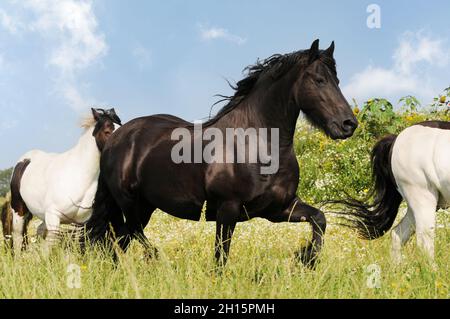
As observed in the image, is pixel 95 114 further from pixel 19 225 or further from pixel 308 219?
pixel 308 219

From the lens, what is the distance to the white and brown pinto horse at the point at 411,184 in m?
5.52

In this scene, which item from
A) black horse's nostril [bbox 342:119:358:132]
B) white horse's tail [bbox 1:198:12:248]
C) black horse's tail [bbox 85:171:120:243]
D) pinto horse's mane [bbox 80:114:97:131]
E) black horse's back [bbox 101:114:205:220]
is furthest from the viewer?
white horse's tail [bbox 1:198:12:248]

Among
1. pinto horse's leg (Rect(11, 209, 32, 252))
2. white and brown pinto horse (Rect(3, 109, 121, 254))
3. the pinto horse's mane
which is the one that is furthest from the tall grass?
pinto horse's leg (Rect(11, 209, 32, 252))

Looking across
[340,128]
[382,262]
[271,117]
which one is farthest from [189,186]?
[382,262]

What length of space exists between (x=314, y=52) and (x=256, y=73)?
0.63 m

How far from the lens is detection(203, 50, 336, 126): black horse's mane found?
4.71 metres

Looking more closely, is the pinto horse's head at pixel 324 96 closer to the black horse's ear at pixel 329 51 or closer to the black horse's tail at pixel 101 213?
the black horse's ear at pixel 329 51

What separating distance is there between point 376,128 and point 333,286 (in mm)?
9309

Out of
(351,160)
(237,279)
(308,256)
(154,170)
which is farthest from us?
(351,160)

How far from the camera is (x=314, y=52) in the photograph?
459cm

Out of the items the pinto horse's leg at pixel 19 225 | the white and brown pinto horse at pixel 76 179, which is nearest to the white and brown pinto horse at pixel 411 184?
the white and brown pinto horse at pixel 76 179

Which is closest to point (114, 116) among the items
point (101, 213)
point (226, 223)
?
point (101, 213)

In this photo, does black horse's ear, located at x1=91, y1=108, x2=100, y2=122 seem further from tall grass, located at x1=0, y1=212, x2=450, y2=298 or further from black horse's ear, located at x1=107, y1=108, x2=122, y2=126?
tall grass, located at x1=0, y1=212, x2=450, y2=298

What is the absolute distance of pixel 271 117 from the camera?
4.82m
